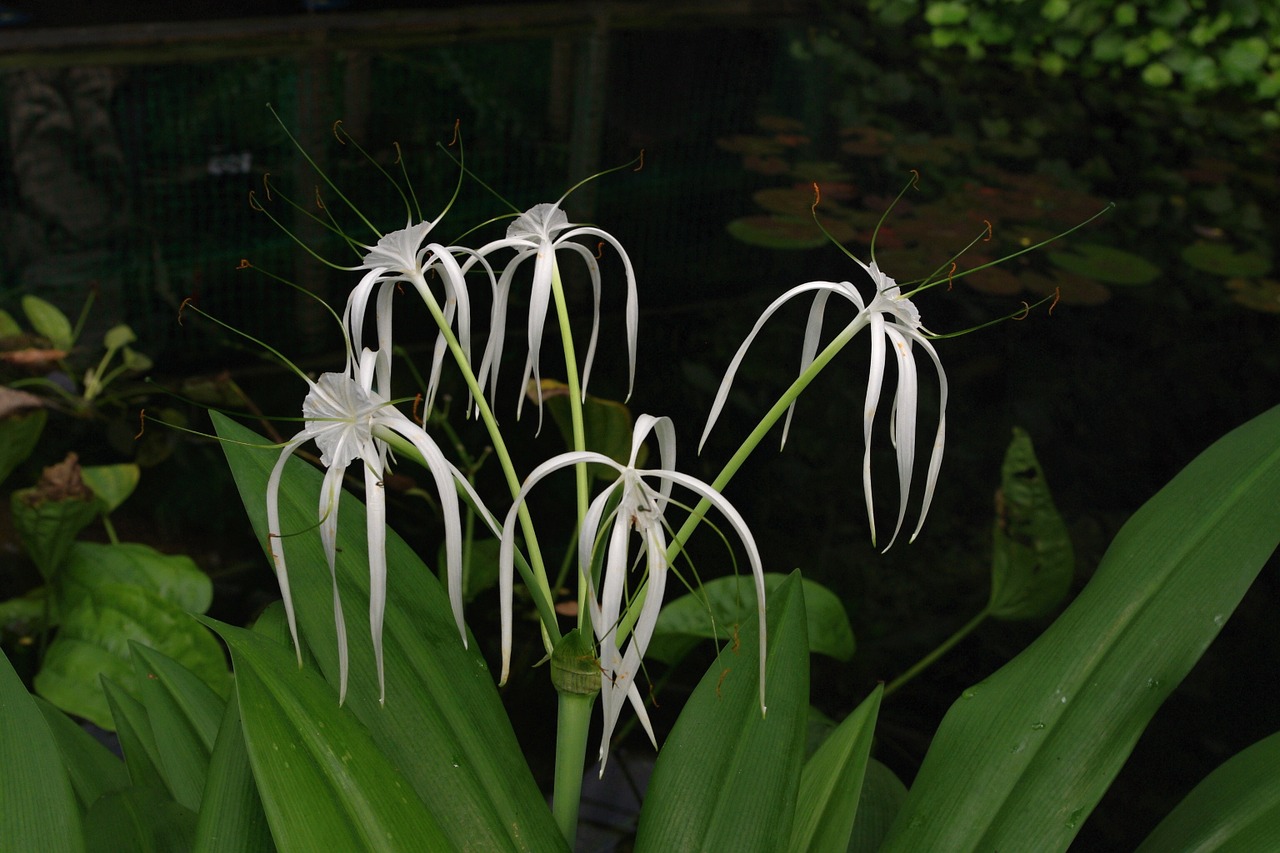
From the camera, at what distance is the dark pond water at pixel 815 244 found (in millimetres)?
1758

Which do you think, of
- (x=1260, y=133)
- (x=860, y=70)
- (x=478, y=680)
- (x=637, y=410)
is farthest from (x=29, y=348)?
(x=1260, y=133)

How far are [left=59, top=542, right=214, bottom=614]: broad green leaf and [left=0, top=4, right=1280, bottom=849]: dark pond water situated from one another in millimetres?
146

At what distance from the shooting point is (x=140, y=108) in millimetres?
3266

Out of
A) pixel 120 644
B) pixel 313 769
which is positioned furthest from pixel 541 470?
pixel 120 644

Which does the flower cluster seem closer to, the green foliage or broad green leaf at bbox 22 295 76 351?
broad green leaf at bbox 22 295 76 351

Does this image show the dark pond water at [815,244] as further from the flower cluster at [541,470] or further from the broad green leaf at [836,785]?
the flower cluster at [541,470]

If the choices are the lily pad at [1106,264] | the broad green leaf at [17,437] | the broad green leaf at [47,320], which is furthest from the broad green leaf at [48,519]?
the lily pad at [1106,264]

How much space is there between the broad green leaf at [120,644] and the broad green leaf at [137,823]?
443 millimetres

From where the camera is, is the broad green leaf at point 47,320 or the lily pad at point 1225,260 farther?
the lily pad at point 1225,260

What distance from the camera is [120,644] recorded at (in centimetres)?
130

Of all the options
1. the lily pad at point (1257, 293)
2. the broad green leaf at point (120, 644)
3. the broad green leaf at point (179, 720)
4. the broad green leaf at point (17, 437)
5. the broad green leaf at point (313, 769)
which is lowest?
the broad green leaf at point (120, 644)

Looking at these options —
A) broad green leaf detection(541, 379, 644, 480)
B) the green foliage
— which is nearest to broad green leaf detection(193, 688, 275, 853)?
broad green leaf detection(541, 379, 644, 480)

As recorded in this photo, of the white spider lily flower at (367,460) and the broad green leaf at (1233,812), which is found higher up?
the white spider lily flower at (367,460)

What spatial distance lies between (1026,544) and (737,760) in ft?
2.33
